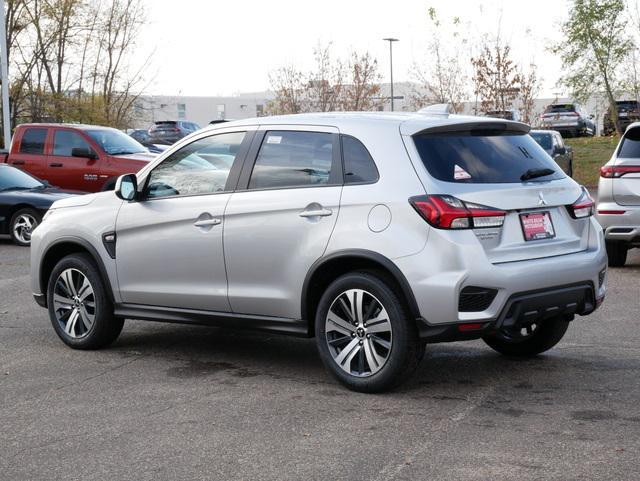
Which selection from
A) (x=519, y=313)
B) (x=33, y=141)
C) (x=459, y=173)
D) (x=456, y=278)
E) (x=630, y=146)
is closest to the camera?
(x=456, y=278)

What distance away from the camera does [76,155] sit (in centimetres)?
1988

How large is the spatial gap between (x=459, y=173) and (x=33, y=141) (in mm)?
15637

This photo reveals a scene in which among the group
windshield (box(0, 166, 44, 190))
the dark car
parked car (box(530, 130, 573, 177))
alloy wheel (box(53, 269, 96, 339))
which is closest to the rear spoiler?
alloy wheel (box(53, 269, 96, 339))

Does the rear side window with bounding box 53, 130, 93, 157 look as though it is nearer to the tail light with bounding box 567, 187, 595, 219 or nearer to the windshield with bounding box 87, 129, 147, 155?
the windshield with bounding box 87, 129, 147, 155

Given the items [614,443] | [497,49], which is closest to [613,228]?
[614,443]

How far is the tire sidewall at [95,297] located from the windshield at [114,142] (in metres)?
11.8

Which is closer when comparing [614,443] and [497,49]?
[614,443]

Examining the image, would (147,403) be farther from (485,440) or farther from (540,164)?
(540,164)

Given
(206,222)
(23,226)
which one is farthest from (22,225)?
(206,222)

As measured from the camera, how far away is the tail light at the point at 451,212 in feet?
20.0

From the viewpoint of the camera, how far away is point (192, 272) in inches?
289

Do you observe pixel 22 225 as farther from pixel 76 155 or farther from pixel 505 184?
pixel 505 184

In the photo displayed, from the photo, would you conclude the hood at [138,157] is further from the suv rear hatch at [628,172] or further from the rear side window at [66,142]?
the suv rear hatch at [628,172]

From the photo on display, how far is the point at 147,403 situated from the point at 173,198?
172 centimetres
